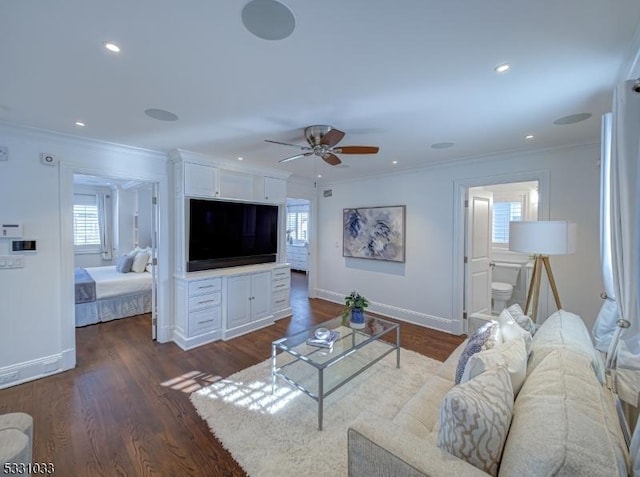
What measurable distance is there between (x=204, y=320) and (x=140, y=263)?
101 inches

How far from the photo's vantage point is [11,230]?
2629 millimetres

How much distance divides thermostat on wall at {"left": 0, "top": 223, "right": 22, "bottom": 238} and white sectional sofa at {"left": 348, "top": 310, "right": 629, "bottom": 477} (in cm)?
342

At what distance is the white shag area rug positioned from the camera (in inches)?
70.5

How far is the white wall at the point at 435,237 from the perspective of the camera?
3080 mm

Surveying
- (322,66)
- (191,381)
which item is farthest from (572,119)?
(191,381)

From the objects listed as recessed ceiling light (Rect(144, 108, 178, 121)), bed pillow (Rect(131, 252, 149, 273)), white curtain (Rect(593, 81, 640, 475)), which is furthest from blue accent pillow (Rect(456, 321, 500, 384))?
bed pillow (Rect(131, 252, 149, 273))

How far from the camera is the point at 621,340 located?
4.66 feet

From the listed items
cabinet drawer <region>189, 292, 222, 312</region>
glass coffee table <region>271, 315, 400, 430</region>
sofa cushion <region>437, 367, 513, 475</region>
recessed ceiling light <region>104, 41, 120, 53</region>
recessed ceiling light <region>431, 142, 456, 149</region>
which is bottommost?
glass coffee table <region>271, 315, 400, 430</region>

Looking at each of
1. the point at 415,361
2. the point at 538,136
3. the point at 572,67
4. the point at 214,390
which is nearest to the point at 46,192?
the point at 214,390

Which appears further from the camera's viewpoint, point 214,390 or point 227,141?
point 227,141

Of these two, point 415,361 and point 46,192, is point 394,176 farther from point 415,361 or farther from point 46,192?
point 46,192

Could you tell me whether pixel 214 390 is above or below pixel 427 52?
below

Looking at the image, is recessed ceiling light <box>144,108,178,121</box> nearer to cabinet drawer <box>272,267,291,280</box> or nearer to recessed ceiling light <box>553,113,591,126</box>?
cabinet drawer <box>272,267,291,280</box>

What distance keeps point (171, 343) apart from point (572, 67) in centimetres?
454
